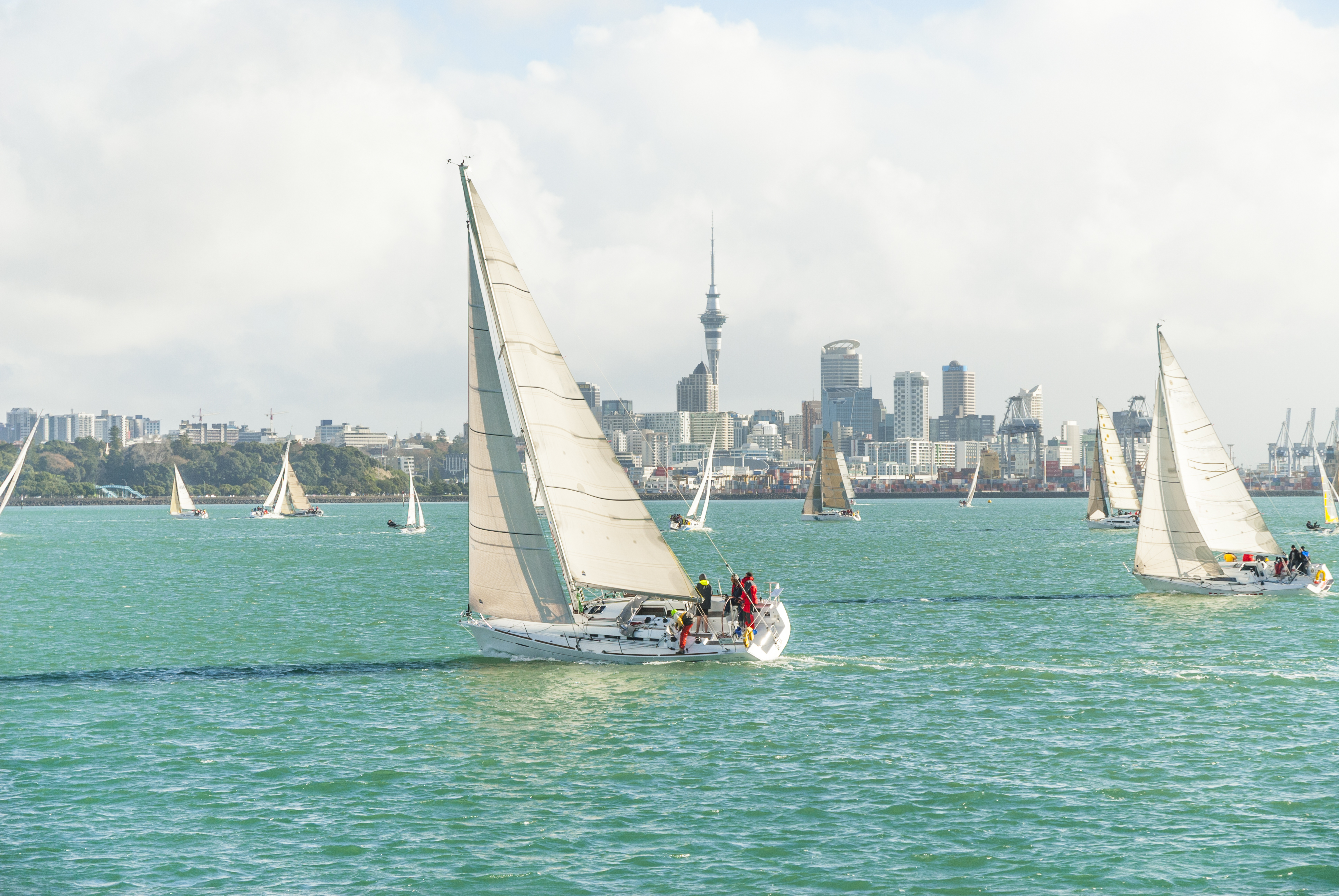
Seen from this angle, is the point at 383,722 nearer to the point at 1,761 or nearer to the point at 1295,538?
the point at 1,761

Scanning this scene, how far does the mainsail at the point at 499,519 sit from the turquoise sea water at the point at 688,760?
2.11 metres

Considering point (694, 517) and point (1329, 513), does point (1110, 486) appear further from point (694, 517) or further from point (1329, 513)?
point (694, 517)

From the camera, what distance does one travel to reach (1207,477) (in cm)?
5147

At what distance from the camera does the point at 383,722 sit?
27.1m

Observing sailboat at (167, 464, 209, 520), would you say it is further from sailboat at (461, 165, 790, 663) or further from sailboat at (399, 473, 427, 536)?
sailboat at (461, 165, 790, 663)

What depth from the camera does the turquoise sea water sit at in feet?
57.9

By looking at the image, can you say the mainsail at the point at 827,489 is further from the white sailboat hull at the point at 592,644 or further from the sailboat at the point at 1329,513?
the white sailboat hull at the point at 592,644

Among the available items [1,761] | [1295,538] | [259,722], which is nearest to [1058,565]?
[1295,538]

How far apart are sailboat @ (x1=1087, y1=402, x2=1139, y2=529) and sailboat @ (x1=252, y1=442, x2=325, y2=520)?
10601 cm

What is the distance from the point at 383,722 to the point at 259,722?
9.46 ft

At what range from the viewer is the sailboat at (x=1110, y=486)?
107m

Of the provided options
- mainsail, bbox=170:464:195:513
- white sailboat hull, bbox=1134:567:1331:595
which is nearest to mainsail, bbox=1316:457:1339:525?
white sailboat hull, bbox=1134:567:1331:595

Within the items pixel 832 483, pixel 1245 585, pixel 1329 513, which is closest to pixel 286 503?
pixel 832 483

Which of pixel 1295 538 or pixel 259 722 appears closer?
pixel 259 722
